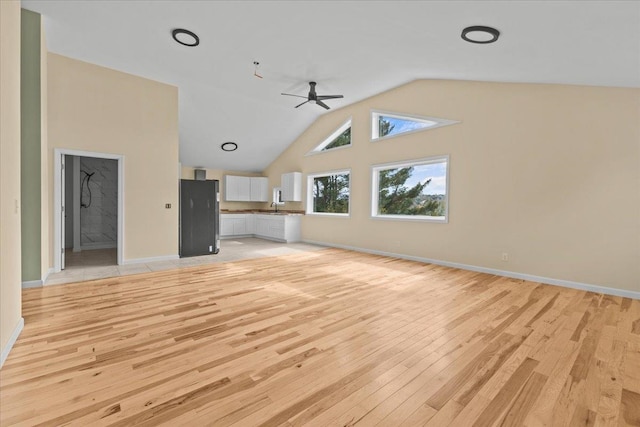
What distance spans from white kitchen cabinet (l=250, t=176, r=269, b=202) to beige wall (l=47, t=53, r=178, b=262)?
428 centimetres

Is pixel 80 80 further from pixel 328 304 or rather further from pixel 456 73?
pixel 456 73

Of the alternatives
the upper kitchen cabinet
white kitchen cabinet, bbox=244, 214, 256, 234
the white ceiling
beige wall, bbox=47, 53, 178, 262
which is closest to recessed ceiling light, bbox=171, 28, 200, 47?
the white ceiling

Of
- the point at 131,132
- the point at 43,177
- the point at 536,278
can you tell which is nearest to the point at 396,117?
the point at 536,278

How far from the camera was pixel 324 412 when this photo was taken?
1.55 m

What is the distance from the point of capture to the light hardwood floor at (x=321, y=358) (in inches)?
61.4

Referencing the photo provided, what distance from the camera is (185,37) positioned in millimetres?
4156

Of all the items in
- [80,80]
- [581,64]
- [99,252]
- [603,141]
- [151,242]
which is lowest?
[99,252]

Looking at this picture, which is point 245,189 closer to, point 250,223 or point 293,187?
point 250,223

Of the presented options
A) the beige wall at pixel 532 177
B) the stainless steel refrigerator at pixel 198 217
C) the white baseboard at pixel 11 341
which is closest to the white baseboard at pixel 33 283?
the white baseboard at pixel 11 341

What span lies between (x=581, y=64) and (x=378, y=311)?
139 inches

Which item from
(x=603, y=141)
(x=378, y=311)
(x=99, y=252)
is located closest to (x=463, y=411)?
(x=378, y=311)

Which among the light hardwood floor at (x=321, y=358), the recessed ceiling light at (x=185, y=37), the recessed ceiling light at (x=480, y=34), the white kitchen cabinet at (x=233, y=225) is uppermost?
the recessed ceiling light at (x=185, y=37)

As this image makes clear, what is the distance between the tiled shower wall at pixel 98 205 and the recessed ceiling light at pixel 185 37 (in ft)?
13.9

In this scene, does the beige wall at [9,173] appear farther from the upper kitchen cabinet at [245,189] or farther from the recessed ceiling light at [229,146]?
the upper kitchen cabinet at [245,189]
